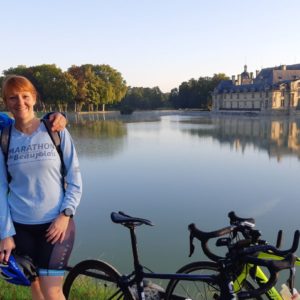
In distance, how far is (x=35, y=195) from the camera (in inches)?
80.0

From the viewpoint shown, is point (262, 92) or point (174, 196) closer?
point (174, 196)

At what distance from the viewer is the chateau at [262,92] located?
61.5 metres

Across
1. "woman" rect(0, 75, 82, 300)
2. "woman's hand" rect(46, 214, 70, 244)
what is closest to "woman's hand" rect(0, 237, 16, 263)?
"woman" rect(0, 75, 82, 300)

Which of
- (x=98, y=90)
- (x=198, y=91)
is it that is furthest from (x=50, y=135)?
(x=198, y=91)

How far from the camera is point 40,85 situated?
188 feet

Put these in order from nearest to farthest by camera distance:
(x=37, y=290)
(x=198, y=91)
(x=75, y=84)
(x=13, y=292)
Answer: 1. (x=37, y=290)
2. (x=13, y=292)
3. (x=75, y=84)
4. (x=198, y=91)

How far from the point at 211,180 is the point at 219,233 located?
941cm

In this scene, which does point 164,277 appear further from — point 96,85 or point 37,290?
point 96,85

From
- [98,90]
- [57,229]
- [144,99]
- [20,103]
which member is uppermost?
[98,90]

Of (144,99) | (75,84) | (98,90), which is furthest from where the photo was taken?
(144,99)

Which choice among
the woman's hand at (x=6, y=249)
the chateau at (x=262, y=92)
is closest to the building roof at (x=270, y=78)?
the chateau at (x=262, y=92)

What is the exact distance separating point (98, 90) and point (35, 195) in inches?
2480

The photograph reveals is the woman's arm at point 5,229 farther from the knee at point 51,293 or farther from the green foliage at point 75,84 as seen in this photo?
the green foliage at point 75,84

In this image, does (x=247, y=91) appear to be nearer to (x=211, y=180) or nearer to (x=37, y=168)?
(x=211, y=180)
